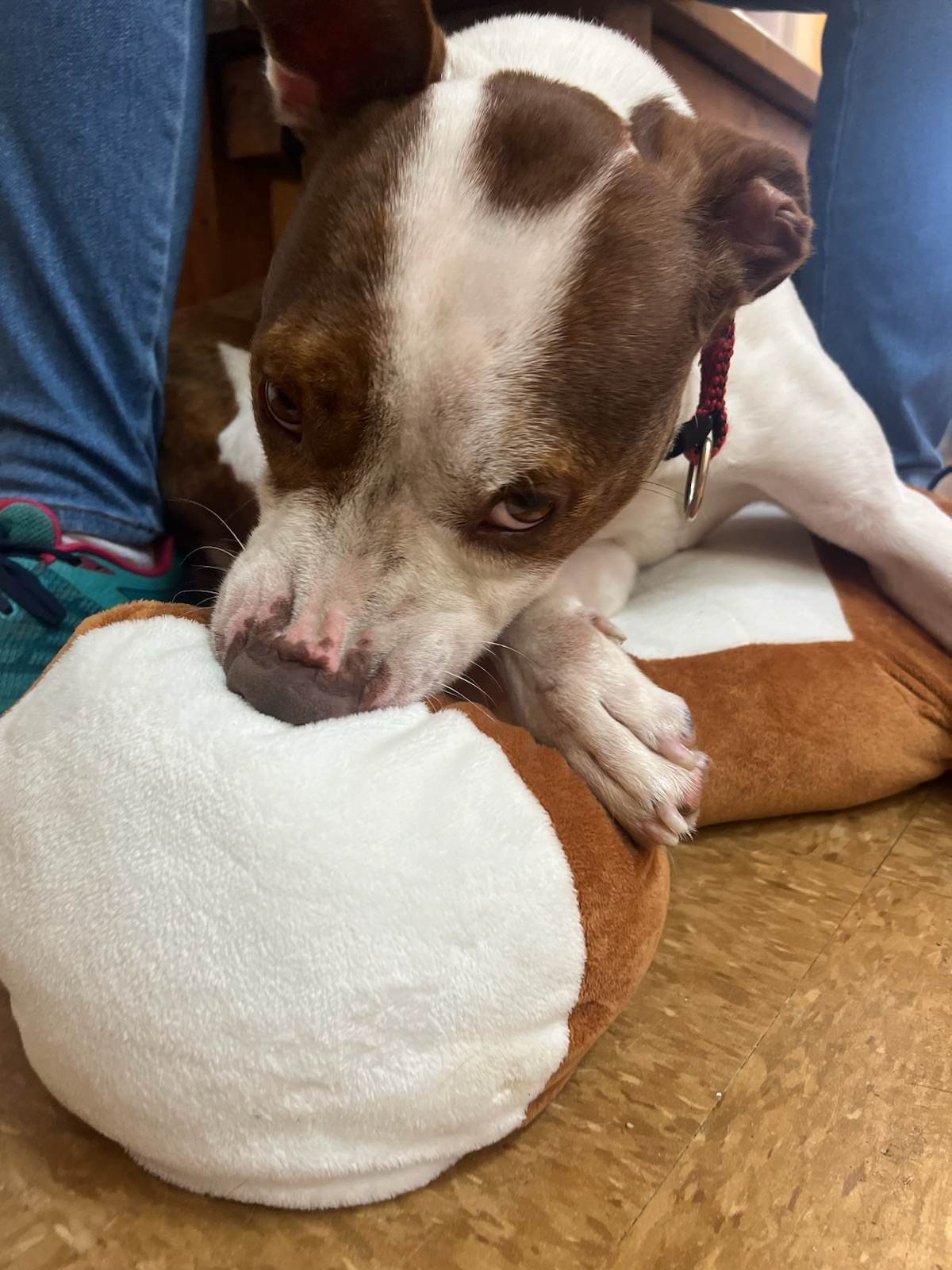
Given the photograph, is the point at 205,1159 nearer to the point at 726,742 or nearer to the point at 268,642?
the point at 268,642

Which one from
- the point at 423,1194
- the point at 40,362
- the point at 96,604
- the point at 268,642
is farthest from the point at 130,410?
the point at 423,1194

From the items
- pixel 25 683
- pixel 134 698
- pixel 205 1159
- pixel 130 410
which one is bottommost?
pixel 25 683

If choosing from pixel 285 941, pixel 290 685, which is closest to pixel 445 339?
pixel 290 685

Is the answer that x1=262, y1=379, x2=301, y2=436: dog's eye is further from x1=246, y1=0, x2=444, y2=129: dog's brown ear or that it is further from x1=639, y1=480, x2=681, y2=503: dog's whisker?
x1=639, y1=480, x2=681, y2=503: dog's whisker

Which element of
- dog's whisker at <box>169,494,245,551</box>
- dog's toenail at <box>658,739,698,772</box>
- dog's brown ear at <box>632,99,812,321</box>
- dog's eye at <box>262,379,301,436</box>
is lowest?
dog's whisker at <box>169,494,245,551</box>

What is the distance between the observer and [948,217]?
92.8 inches

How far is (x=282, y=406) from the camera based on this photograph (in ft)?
4.21

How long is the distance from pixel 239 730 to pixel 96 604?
70 centimetres

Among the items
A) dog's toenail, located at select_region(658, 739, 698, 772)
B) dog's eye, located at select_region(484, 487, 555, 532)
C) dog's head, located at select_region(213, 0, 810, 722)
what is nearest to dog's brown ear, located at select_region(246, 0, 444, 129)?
dog's head, located at select_region(213, 0, 810, 722)

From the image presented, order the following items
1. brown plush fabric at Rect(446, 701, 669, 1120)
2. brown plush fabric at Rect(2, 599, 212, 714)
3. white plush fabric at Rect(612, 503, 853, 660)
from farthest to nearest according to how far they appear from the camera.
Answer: white plush fabric at Rect(612, 503, 853, 660) → brown plush fabric at Rect(2, 599, 212, 714) → brown plush fabric at Rect(446, 701, 669, 1120)

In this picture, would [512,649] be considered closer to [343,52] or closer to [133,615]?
[133,615]

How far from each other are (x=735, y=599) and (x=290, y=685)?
898 millimetres

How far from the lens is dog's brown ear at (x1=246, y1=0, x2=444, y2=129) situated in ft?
4.33

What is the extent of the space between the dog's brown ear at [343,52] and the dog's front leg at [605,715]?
0.77 metres
